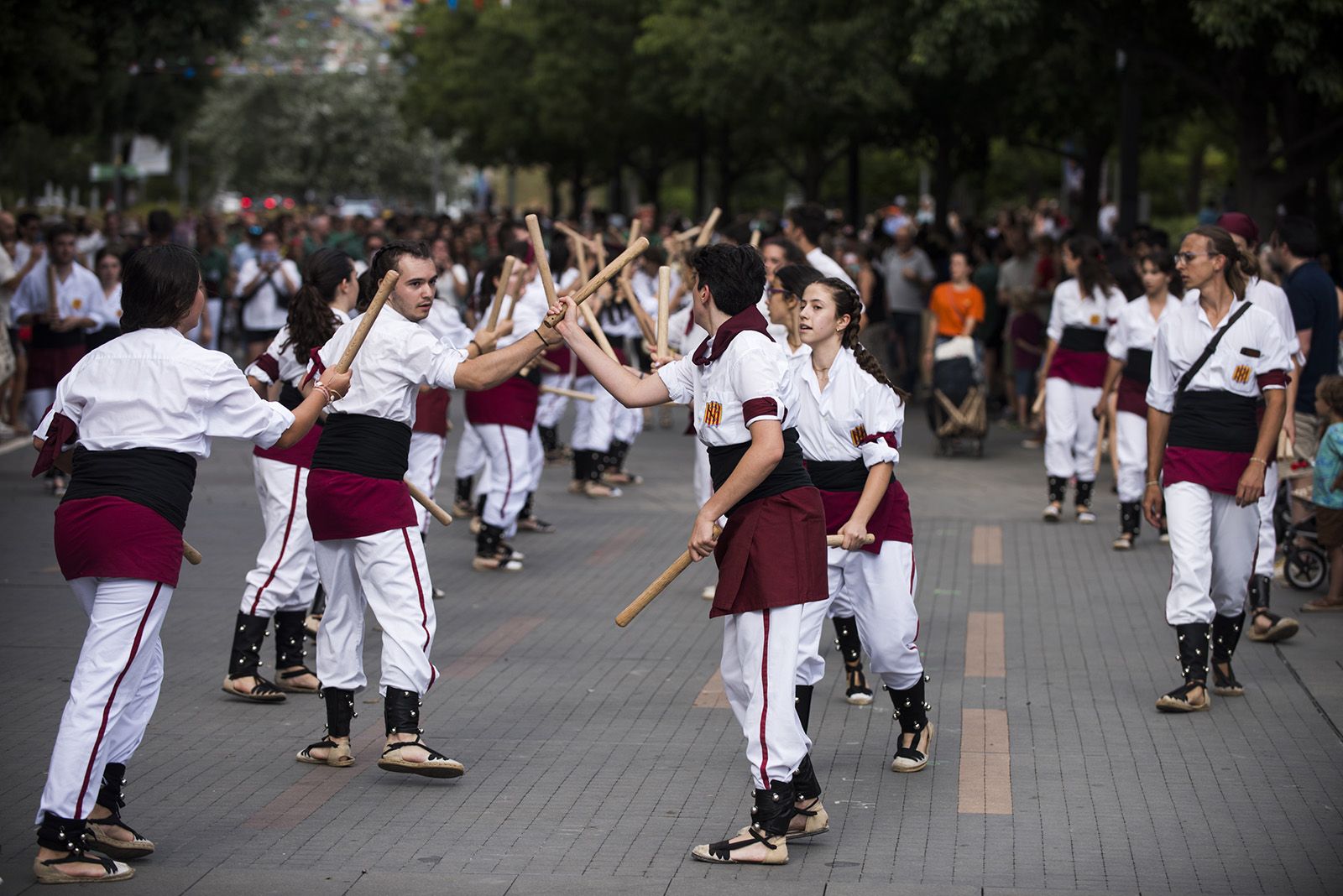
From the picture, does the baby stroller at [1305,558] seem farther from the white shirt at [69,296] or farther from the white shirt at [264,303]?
the white shirt at [264,303]

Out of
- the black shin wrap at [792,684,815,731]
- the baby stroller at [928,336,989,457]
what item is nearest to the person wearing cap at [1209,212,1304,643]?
the black shin wrap at [792,684,815,731]

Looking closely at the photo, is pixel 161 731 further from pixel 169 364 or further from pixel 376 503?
pixel 169 364

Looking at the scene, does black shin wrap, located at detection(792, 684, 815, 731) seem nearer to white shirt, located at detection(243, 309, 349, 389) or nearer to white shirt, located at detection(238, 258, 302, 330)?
white shirt, located at detection(243, 309, 349, 389)

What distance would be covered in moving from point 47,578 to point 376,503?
15.9ft

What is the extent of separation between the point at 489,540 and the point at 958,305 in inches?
276

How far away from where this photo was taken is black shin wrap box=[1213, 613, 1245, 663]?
25.1 feet

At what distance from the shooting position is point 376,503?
20.7 feet

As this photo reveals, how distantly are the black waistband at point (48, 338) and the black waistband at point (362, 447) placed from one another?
872cm

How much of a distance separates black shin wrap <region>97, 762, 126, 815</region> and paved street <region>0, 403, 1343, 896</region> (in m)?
0.21

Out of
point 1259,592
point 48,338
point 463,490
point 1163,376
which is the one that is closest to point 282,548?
point 1163,376

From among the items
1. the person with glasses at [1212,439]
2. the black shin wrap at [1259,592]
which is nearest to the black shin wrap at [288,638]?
the person with glasses at [1212,439]

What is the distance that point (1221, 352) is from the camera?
7430 millimetres

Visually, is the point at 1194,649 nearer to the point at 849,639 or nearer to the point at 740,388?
the point at 849,639

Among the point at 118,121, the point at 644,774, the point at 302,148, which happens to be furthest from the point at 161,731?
the point at 302,148
